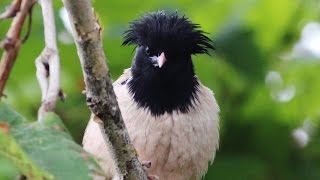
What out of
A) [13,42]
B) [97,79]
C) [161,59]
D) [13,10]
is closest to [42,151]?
[97,79]

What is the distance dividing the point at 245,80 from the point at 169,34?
1.96m

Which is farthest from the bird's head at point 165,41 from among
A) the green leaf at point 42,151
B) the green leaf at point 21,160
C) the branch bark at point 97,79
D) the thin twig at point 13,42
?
the green leaf at point 21,160

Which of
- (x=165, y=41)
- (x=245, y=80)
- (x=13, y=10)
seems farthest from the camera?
(x=245, y=80)

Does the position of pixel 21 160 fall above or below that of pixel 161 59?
below

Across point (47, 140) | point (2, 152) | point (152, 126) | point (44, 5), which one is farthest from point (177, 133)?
point (2, 152)

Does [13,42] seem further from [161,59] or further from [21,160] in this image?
[21,160]

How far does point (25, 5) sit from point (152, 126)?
979mm

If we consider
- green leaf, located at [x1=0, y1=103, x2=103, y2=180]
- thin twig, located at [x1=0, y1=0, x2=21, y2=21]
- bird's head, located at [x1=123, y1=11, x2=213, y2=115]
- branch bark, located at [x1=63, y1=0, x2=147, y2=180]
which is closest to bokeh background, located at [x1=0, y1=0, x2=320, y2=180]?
bird's head, located at [x1=123, y1=11, x2=213, y2=115]

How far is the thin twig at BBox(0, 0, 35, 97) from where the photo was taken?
432cm

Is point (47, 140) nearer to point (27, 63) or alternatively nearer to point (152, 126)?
point (152, 126)

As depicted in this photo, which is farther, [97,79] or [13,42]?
[13,42]

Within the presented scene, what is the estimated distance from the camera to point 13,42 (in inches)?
178

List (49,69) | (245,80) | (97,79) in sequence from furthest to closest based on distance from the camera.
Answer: (245,80), (49,69), (97,79)

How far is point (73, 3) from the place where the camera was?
3.01m
